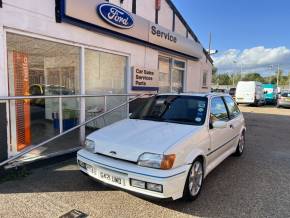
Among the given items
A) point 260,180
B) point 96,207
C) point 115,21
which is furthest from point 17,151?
point 260,180

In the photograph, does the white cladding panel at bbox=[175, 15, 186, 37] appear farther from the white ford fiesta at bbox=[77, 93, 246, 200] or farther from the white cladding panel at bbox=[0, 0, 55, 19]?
the white ford fiesta at bbox=[77, 93, 246, 200]

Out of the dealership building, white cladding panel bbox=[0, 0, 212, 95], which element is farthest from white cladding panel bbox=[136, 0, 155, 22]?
white cladding panel bbox=[0, 0, 212, 95]

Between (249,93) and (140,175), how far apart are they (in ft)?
72.5

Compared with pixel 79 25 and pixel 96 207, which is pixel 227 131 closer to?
pixel 96 207

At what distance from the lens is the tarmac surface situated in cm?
Answer: 323

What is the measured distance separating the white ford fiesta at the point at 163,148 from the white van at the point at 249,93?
64.5ft

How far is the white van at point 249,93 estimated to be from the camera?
74.0 feet

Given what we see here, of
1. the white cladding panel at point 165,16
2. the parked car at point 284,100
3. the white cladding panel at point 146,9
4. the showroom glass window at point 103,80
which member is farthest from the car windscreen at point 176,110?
the parked car at point 284,100

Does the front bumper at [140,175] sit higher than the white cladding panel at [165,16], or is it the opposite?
the white cladding panel at [165,16]

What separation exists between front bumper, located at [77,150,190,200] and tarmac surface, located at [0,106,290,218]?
37 centimetres

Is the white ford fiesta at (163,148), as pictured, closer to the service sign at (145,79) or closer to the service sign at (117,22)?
the service sign at (117,22)

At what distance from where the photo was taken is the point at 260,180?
4402 millimetres

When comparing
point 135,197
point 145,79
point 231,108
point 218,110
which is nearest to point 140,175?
point 135,197

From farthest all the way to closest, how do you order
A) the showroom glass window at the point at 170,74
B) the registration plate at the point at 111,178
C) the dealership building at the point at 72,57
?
the showroom glass window at the point at 170,74, the dealership building at the point at 72,57, the registration plate at the point at 111,178
